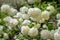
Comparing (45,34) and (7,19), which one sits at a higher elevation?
(7,19)

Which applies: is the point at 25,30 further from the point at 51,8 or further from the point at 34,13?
the point at 51,8

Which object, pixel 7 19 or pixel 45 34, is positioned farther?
pixel 7 19

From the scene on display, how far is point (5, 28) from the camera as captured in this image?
84 cm

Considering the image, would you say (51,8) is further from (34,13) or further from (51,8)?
(34,13)

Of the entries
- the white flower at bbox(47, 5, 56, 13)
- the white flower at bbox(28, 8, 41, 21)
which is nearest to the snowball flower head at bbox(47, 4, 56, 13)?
the white flower at bbox(47, 5, 56, 13)

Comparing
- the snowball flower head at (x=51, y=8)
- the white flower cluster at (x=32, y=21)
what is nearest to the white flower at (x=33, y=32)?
the white flower cluster at (x=32, y=21)

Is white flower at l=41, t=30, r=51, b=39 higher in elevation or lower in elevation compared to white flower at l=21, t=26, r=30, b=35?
lower

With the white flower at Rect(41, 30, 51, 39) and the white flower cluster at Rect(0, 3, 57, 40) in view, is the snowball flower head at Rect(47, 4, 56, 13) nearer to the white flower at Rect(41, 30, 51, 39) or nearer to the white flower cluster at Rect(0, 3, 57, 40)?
the white flower cluster at Rect(0, 3, 57, 40)

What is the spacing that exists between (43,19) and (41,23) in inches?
2.0

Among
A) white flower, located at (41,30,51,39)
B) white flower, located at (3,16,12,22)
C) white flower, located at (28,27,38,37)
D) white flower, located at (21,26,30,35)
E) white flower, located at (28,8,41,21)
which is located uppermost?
white flower, located at (3,16,12,22)

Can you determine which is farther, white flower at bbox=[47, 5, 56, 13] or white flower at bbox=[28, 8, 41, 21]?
white flower at bbox=[47, 5, 56, 13]

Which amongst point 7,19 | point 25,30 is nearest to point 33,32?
point 25,30

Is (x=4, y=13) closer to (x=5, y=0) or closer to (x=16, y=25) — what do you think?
(x=16, y=25)

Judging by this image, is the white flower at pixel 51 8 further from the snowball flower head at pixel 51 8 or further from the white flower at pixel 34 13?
the white flower at pixel 34 13
